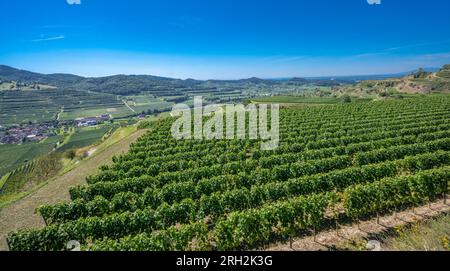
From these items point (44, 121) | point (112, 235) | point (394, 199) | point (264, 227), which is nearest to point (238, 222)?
point (264, 227)

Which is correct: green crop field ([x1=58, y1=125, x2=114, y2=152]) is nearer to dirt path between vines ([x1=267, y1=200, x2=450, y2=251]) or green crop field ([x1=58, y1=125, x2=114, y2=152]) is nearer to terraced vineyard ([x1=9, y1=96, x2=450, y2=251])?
terraced vineyard ([x1=9, y1=96, x2=450, y2=251])

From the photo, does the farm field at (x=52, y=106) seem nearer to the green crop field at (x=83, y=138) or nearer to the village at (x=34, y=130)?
the village at (x=34, y=130)

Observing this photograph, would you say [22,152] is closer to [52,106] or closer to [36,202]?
[36,202]

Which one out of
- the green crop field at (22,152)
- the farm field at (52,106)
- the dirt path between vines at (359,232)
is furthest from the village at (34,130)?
the dirt path between vines at (359,232)

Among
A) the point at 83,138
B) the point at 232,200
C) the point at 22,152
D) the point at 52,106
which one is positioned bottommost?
the point at 22,152

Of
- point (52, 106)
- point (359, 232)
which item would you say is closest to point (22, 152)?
point (359, 232)

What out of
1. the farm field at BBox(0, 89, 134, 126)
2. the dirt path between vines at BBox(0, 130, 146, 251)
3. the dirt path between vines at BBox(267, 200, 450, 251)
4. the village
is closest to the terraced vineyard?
the dirt path between vines at BBox(267, 200, 450, 251)

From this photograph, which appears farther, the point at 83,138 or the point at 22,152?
the point at 83,138

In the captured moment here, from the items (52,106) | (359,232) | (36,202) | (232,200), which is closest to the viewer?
(359,232)
